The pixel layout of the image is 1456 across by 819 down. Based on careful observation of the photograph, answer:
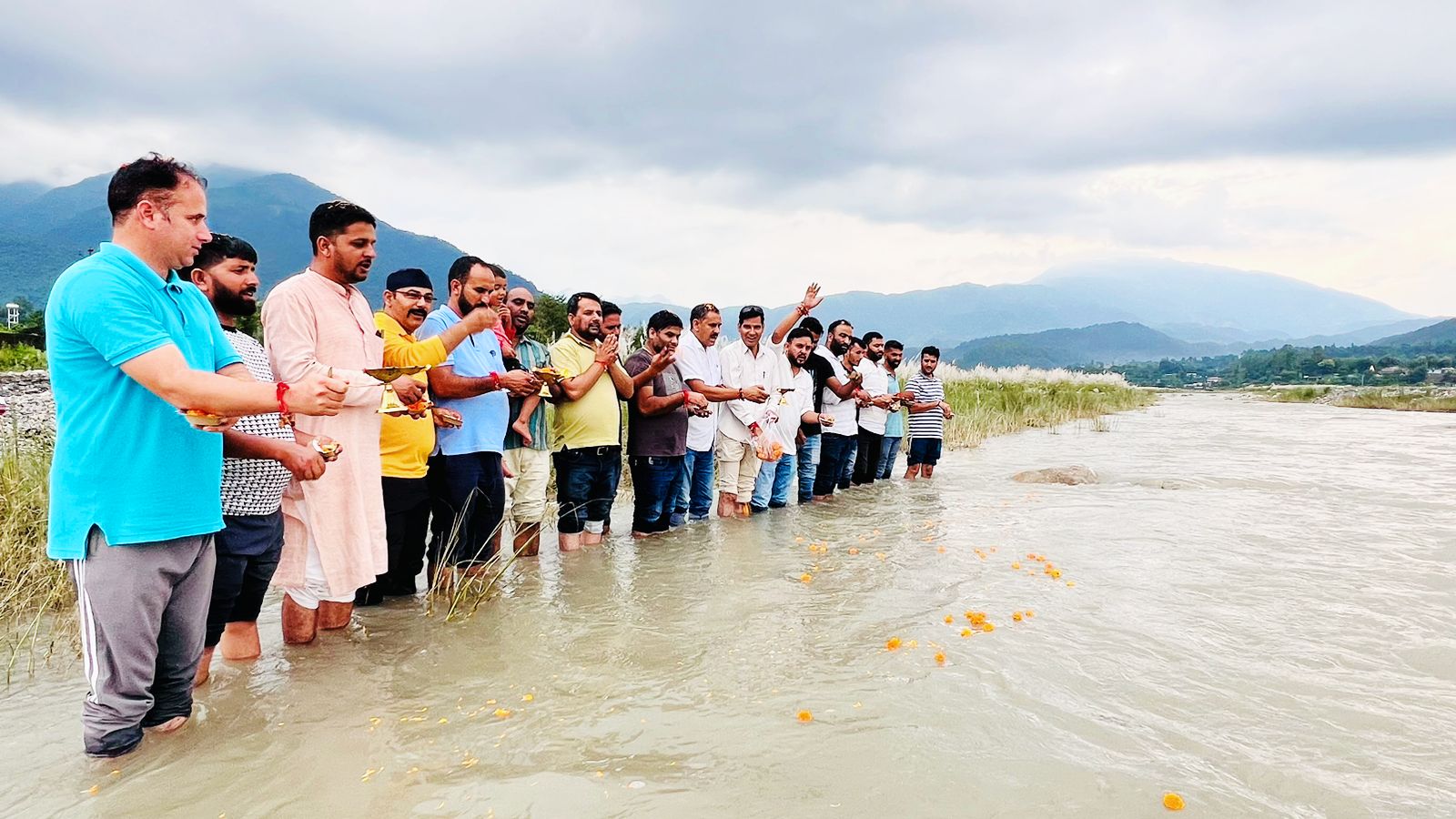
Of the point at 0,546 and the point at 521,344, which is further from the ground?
the point at 521,344

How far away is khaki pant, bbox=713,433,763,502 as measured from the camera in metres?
6.87

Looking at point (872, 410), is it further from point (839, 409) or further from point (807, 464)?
point (807, 464)

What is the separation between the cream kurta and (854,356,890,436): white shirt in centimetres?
590

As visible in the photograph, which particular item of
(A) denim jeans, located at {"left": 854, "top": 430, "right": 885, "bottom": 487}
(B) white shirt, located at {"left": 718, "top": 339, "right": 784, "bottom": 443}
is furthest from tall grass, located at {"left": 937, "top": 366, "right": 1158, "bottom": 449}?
(B) white shirt, located at {"left": 718, "top": 339, "right": 784, "bottom": 443}

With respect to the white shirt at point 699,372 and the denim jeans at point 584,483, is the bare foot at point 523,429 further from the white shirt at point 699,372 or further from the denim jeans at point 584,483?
the white shirt at point 699,372

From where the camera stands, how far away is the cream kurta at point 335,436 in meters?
3.30

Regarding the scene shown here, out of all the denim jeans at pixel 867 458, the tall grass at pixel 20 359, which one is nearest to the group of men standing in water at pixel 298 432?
the denim jeans at pixel 867 458

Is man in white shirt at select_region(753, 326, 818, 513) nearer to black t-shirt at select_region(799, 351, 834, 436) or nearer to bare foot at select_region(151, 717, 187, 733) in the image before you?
black t-shirt at select_region(799, 351, 834, 436)

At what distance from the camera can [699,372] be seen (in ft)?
20.6

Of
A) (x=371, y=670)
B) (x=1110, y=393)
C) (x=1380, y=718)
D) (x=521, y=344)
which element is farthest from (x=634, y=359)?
(x=1110, y=393)

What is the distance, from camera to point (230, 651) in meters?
3.39

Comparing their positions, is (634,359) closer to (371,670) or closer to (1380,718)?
(371,670)

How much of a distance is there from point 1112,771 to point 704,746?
1.32 metres

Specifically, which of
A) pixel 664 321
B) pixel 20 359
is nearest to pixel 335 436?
pixel 664 321
